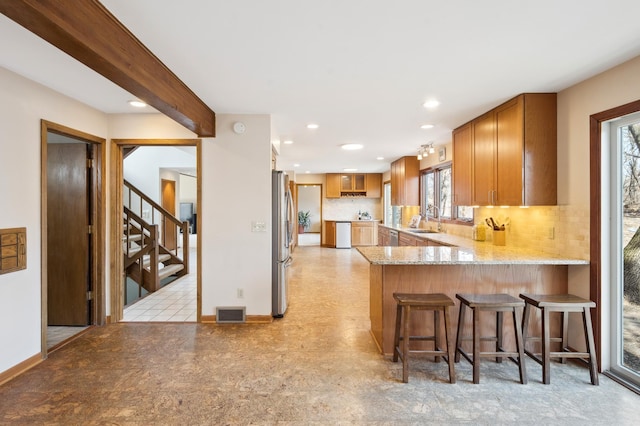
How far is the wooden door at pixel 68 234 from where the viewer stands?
3.56 m

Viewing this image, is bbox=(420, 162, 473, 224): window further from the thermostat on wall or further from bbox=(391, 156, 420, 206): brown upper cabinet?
the thermostat on wall

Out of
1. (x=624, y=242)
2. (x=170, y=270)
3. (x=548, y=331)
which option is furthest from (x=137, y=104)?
(x=624, y=242)

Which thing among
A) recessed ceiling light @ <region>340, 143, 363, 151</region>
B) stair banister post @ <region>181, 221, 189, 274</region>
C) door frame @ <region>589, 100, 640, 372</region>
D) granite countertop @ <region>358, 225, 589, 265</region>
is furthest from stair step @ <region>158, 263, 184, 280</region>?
door frame @ <region>589, 100, 640, 372</region>

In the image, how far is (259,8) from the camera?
5.62ft

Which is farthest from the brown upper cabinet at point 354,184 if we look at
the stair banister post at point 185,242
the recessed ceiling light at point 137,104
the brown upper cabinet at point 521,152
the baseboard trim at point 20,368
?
the baseboard trim at point 20,368

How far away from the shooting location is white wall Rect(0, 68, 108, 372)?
8.09 ft

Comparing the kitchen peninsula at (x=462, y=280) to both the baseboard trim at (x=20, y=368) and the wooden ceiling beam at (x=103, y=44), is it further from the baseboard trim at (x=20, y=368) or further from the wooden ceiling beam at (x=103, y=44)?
the baseboard trim at (x=20, y=368)

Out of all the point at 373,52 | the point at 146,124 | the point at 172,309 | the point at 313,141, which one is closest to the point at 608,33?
the point at 373,52

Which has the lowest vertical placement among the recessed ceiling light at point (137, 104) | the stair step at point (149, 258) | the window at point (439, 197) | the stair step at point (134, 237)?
the stair step at point (149, 258)

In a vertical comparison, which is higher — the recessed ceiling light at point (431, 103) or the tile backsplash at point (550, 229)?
the recessed ceiling light at point (431, 103)

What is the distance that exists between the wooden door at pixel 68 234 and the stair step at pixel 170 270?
175cm

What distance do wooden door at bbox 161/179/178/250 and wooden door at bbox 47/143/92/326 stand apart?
13.6ft

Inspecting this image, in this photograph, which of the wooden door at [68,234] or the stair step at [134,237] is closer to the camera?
the wooden door at [68,234]

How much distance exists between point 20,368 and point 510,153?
179 inches
